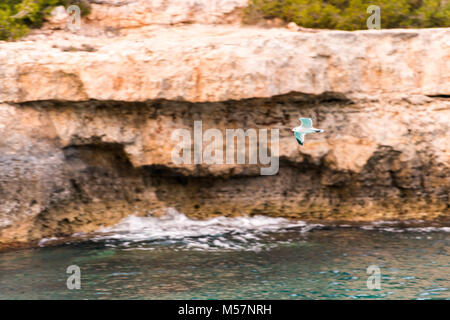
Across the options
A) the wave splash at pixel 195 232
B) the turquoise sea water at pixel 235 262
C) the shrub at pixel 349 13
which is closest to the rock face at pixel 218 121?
the wave splash at pixel 195 232

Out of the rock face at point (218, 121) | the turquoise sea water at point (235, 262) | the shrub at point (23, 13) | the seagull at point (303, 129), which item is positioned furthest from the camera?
the shrub at point (23, 13)

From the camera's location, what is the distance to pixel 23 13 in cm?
1040

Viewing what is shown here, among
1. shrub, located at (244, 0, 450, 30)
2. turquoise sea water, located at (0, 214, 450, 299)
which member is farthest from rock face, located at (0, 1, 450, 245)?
shrub, located at (244, 0, 450, 30)

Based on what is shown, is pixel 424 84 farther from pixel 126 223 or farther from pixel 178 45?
pixel 126 223

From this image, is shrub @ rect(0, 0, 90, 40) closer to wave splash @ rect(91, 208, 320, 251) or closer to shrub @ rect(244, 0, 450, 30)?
shrub @ rect(244, 0, 450, 30)

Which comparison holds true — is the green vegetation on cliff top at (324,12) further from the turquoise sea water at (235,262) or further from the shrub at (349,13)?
the turquoise sea water at (235,262)

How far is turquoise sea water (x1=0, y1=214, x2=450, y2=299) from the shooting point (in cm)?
694

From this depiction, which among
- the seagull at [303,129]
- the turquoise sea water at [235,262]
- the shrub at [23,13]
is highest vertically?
the shrub at [23,13]

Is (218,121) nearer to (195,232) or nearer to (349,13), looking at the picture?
(195,232)

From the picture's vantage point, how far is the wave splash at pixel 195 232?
8859 millimetres

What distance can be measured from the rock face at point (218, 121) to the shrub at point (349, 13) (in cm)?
76

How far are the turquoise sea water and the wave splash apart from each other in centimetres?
2

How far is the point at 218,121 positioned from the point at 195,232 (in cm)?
179

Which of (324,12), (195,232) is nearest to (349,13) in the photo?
(324,12)
